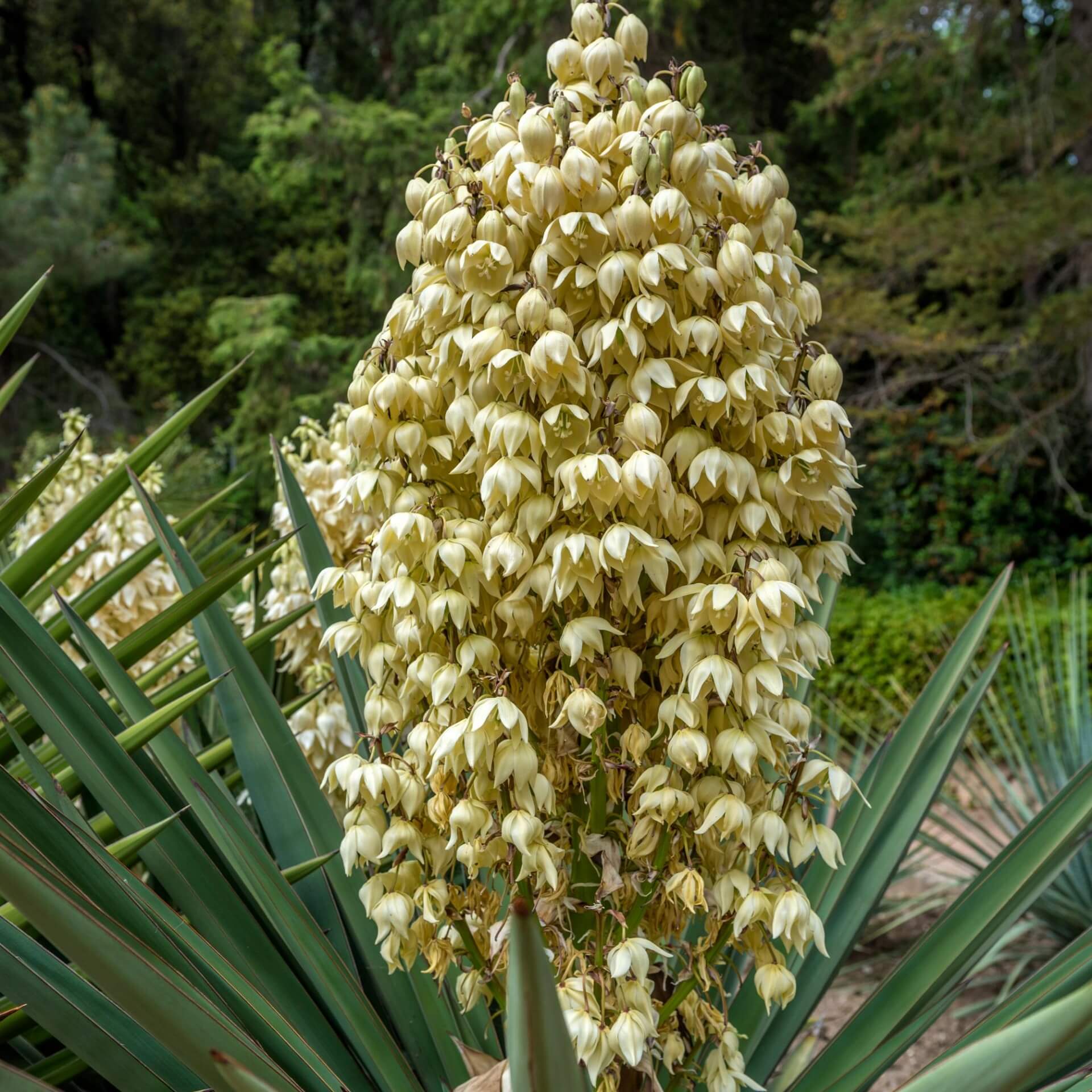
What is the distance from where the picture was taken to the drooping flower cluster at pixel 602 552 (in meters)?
0.95

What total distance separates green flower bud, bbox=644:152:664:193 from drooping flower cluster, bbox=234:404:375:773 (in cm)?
93

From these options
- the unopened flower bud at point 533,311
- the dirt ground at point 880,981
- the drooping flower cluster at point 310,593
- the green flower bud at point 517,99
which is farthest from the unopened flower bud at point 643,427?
the dirt ground at point 880,981

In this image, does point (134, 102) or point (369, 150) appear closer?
point (369, 150)

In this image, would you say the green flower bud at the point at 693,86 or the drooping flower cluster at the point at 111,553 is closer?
the green flower bud at the point at 693,86

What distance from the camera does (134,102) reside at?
13258mm

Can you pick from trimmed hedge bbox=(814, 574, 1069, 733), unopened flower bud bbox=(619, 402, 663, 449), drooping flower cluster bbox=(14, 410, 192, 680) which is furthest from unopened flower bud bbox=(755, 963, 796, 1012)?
trimmed hedge bbox=(814, 574, 1069, 733)

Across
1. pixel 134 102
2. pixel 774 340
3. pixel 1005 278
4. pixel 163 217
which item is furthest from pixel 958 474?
pixel 134 102

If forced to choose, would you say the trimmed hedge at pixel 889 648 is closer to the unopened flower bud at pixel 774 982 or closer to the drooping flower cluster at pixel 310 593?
the drooping flower cluster at pixel 310 593

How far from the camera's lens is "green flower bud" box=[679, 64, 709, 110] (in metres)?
1.00

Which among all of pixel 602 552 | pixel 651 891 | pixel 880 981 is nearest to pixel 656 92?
pixel 602 552

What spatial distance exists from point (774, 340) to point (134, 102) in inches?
576

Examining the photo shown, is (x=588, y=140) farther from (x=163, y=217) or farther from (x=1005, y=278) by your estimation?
(x=163, y=217)

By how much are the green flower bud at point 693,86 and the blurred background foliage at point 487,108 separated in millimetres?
2994

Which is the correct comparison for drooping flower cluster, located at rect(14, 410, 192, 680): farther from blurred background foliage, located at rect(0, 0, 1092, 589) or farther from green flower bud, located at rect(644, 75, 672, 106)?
blurred background foliage, located at rect(0, 0, 1092, 589)
